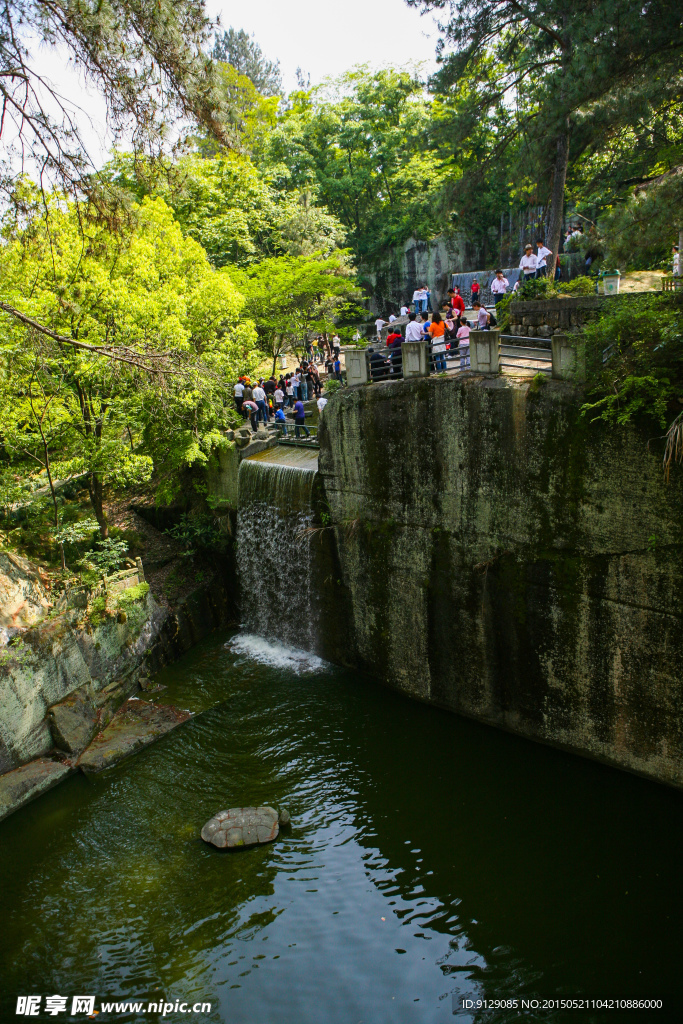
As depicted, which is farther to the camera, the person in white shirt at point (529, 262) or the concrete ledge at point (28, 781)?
the person in white shirt at point (529, 262)

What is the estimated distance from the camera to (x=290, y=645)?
609 inches

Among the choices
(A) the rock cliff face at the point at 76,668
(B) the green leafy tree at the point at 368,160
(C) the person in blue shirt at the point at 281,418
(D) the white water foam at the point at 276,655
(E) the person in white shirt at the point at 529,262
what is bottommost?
(D) the white water foam at the point at 276,655

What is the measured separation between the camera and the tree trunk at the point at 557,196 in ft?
50.5

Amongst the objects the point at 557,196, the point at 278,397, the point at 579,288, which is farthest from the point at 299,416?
the point at 557,196

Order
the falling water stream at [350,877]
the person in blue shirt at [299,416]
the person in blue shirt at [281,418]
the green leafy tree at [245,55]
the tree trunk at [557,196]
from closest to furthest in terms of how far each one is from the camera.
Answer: the falling water stream at [350,877] < the tree trunk at [557,196] < the person in blue shirt at [299,416] < the person in blue shirt at [281,418] < the green leafy tree at [245,55]

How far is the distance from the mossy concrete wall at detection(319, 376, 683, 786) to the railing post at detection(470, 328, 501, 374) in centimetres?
34

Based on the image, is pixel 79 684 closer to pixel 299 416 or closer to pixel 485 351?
pixel 299 416

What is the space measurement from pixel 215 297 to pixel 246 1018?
47.5 feet

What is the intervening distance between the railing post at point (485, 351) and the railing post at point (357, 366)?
2358 mm

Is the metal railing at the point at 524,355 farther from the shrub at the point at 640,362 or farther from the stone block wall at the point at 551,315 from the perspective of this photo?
the shrub at the point at 640,362

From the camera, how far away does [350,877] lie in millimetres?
9359

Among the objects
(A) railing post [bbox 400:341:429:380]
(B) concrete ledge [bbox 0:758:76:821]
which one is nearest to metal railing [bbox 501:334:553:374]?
(A) railing post [bbox 400:341:429:380]

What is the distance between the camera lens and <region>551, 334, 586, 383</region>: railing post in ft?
32.9

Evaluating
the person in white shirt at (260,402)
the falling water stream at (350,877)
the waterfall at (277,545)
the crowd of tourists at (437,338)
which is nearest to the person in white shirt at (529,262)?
the crowd of tourists at (437,338)
